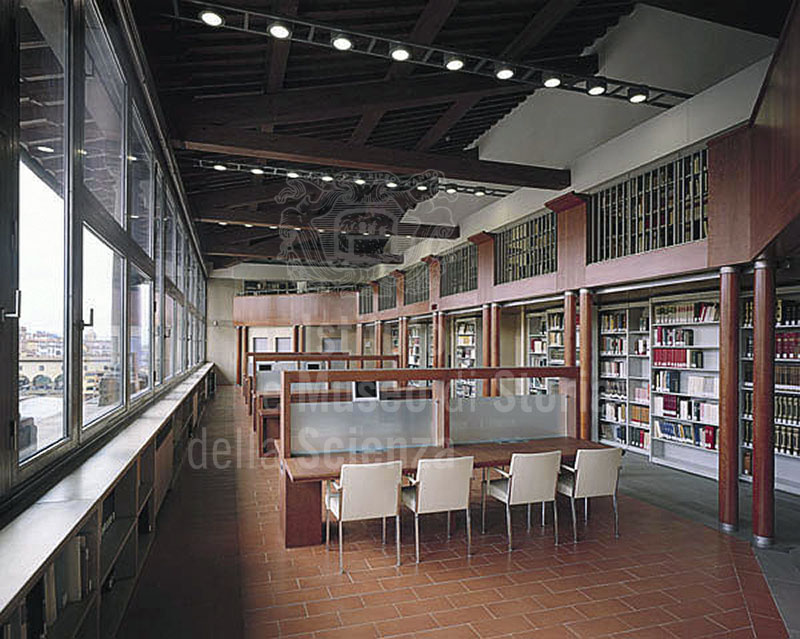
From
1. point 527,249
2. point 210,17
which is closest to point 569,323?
point 527,249

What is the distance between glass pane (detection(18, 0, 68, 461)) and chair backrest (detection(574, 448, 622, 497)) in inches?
149

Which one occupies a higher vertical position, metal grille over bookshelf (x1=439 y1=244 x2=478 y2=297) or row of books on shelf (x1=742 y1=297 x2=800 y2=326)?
metal grille over bookshelf (x1=439 y1=244 x2=478 y2=297)

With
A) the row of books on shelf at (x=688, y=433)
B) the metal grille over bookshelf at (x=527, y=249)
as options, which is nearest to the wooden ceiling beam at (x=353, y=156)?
the metal grille over bookshelf at (x=527, y=249)

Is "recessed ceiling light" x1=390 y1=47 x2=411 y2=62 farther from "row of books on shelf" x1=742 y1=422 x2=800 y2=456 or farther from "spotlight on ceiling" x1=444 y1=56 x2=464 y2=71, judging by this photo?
"row of books on shelf" x1=742 y1=422 x2=800 y2=456

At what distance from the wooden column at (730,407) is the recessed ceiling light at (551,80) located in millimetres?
2304

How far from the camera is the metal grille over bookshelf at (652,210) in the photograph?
5.55 metres

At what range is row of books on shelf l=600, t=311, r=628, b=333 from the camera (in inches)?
324

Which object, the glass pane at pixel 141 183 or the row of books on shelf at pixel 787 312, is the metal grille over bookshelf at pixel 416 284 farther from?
the glass pane at pixel 141 183

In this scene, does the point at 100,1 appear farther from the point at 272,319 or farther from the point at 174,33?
the point at 272,319

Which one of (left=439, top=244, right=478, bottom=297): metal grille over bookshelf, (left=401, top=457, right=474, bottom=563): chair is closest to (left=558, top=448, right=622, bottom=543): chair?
(left=401, top=457, right=474, bottom=563): chair

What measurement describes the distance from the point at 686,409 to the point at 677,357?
68 centimetres

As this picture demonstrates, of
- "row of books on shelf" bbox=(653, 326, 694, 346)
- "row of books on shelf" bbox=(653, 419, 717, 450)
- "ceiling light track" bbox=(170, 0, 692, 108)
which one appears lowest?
"row of books on shelf" bbox=(653, 419, 717, 450)

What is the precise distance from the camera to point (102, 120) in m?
3.99

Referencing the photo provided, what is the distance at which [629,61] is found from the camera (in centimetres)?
609
